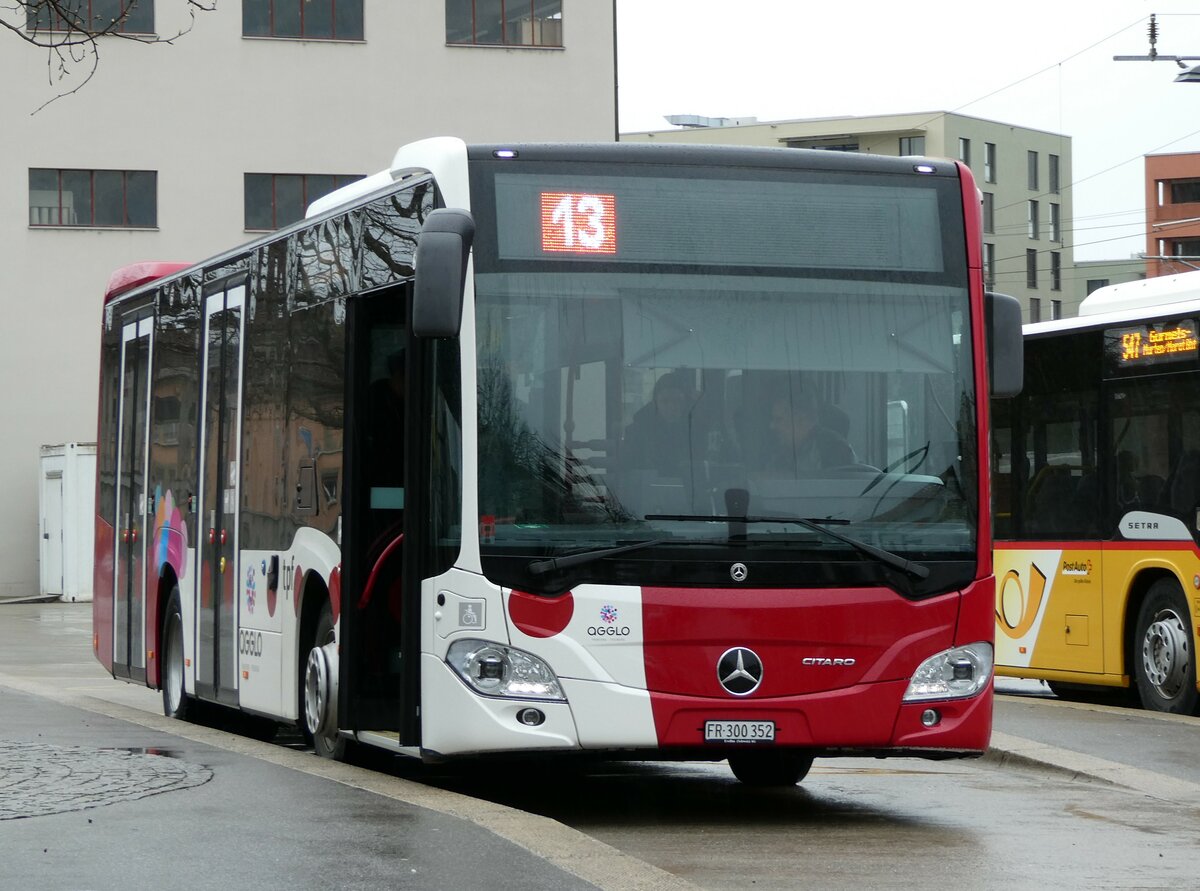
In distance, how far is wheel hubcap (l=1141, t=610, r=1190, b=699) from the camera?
1644cm

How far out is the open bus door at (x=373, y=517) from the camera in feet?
36.7

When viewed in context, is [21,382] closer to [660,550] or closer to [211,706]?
[211,706]

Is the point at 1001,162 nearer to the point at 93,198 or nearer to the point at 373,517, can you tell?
the point at 93,198

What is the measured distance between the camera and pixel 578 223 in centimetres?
1004

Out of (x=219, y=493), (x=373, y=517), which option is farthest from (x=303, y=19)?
(x=373, y=517)

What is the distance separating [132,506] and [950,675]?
27.8 ft

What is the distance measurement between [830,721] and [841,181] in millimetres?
2502

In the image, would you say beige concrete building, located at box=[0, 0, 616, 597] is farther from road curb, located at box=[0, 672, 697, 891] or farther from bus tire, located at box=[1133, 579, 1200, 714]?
road curb, located at box=[0, 672, 697, 891]

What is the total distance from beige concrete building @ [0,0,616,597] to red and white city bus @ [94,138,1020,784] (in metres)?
33.5

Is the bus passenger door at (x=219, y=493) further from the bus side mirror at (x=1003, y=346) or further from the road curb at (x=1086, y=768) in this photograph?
the bus side mirror at (x=1003, y=346)

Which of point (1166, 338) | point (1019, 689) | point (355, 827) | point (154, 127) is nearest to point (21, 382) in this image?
point (154, 127)

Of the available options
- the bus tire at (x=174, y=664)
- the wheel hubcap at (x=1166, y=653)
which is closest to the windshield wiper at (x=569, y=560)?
the bus tire at (x=174, y=664)

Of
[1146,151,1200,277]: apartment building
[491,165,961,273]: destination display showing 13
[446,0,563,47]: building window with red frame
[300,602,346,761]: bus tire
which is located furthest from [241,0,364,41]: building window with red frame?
[1146,151,1200,277]: apartment building

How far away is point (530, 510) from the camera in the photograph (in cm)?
→ 976
